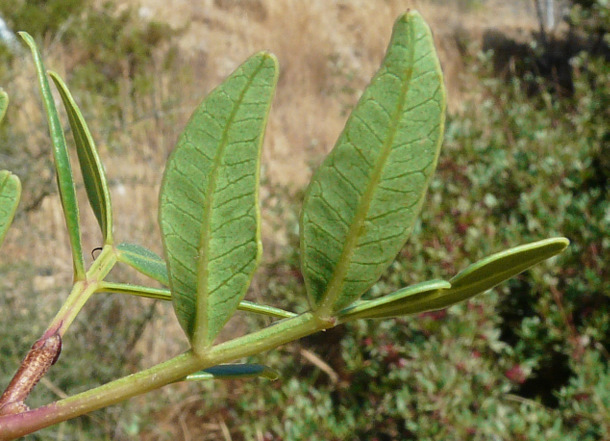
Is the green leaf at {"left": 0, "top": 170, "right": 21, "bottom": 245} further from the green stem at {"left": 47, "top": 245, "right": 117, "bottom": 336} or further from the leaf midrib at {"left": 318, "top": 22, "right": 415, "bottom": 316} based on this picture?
the leaf midrib at {"left": 318, "top": 22, "right": 415, "bottom": 316}

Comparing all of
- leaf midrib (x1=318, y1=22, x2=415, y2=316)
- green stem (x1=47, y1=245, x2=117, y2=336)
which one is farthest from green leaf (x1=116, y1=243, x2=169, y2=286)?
leaf midrib (x1=318, y1=22, x2=415, y2=316)

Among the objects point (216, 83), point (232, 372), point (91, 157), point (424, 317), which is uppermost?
point (216, 83)

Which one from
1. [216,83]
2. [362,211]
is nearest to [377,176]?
[362,211]

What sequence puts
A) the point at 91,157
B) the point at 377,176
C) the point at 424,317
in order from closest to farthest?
the point at 377,176
the point at 91,157
the point at 424,317

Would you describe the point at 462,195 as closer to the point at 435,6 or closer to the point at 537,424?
the point at 537,424

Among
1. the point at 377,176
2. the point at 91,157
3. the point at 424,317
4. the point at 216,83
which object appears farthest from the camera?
the point at 216,83

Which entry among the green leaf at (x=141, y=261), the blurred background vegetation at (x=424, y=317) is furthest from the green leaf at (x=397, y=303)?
the blurred background vegetation at (x=424, y=317)

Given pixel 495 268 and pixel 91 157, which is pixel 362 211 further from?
pixel 91 157

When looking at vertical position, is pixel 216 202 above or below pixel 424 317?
above
